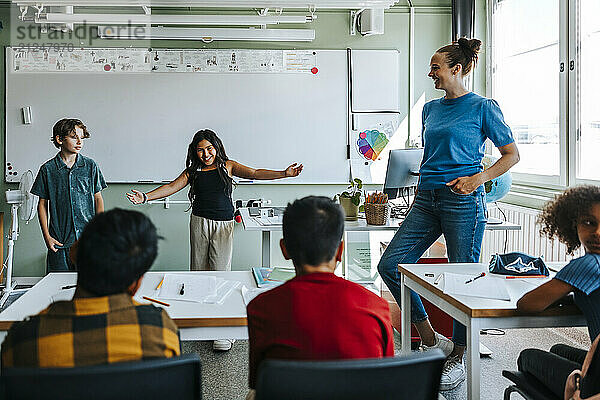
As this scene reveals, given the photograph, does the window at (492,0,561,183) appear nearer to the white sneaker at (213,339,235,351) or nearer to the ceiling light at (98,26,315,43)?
the ceiling light at (98,26,315,43)

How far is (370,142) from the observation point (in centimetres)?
618

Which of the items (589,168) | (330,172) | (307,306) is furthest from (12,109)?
(307,306)

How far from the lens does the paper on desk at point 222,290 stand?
222cm

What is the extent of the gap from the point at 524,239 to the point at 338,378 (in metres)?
3.97

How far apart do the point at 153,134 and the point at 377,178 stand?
2.15 m

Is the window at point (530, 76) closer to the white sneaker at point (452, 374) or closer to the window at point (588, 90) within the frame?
the window at point (588, 90)

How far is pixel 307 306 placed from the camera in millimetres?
1515

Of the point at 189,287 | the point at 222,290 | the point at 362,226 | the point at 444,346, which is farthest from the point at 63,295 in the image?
the point at 362,226

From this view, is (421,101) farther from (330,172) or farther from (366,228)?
(366,228)

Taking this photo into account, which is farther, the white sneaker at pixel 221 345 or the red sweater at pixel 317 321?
the white sneaker at pixel 221 345

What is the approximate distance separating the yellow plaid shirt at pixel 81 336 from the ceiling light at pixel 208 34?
452cm

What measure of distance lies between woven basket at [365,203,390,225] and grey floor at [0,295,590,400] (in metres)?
0.79

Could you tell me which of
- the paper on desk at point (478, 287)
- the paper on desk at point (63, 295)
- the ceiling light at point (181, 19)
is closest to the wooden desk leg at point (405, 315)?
the paper on desk at point (478, 287)

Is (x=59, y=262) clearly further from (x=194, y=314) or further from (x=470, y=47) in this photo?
(x=470, y=47)
